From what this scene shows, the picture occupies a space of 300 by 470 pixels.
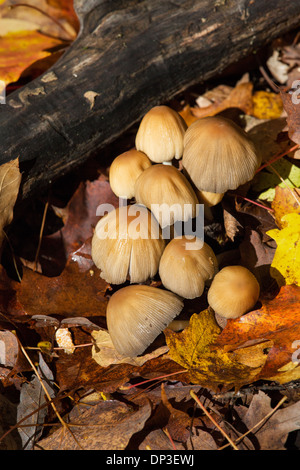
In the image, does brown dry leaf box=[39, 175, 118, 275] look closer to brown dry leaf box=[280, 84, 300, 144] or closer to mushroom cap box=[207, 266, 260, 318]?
mushroom cap box=[207, 266, 260, 318]

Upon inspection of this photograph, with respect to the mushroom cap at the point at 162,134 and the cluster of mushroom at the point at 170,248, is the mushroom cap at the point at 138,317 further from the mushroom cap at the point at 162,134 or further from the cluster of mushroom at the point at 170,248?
the mushroom cap at the point at 162,134

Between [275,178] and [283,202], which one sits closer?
[283,202]

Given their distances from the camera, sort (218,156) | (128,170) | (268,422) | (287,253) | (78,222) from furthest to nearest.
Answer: (78,222) → (128,170) → (287,253) → (218,156) → (268,422)

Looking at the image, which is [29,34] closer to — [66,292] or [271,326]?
[66,292]

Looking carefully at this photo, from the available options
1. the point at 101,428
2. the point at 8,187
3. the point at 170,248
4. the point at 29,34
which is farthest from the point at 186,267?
the point at 29,34

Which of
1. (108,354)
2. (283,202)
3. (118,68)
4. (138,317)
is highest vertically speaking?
(118,68)

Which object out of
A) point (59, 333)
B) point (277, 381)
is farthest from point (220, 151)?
point (59, 333)

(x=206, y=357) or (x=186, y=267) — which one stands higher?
(x=186, y=267)
